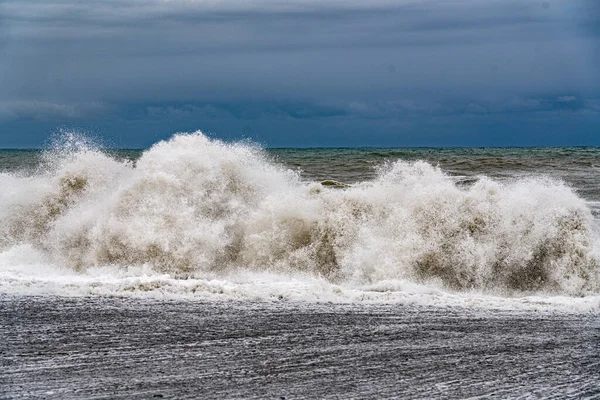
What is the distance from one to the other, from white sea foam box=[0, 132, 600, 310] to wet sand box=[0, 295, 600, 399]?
730 mm

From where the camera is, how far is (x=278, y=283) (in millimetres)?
8289

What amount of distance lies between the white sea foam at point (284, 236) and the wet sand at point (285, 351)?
2.40ft

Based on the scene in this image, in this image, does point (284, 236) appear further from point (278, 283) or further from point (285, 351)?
point (285, 351)

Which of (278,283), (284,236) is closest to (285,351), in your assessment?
(278,283)

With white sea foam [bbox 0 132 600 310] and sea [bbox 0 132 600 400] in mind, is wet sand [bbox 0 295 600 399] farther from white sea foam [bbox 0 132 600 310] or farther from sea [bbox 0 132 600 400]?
white sea foam [bbox 0 132 600 310]

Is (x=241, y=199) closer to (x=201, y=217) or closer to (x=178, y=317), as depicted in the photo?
(x=201, y=217)

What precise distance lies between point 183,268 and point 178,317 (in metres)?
2.44

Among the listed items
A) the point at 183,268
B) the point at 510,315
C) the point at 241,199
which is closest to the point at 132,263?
the point at 183,268

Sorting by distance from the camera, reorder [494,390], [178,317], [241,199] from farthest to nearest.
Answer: [241,199], [178,317], [494,390]

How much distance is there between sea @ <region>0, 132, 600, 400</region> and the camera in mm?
5121

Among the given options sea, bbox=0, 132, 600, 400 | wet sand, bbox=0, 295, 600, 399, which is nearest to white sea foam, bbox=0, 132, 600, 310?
sea, bbox=0, 132, 600, 400

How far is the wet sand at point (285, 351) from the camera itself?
15.9 feet

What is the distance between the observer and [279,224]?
31.7ft

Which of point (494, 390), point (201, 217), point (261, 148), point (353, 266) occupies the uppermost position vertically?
point (261, 148)
